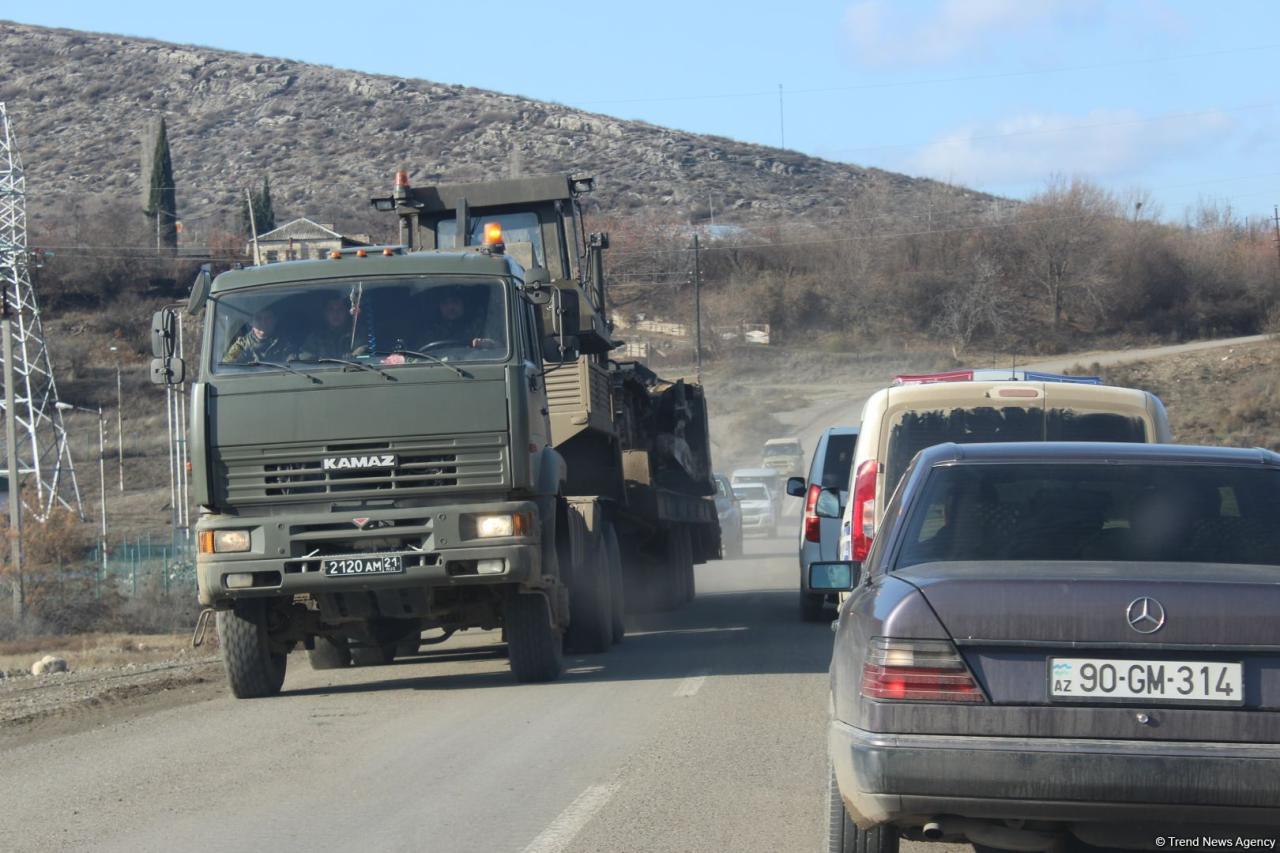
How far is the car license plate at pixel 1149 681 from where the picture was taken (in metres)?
4.30

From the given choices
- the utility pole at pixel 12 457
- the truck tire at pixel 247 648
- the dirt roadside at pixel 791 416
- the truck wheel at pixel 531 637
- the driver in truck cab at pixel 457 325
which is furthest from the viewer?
the utility pole at pixel 12 457

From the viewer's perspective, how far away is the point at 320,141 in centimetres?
10131

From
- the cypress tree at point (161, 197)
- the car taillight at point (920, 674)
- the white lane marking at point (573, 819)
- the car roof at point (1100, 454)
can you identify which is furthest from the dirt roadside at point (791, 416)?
the cypress tree at point (161, 197)

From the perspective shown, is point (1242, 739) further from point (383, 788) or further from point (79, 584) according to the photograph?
point (79, 584)

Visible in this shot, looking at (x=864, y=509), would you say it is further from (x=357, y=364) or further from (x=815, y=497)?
(x=815, y=497)

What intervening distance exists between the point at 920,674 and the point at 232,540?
22.4 ft

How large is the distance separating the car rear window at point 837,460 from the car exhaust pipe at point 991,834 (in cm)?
1100

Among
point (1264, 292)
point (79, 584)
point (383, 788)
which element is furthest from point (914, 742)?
point (1264, 292)

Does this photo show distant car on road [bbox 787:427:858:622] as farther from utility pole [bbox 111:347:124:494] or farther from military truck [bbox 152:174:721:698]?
utility pole [bbox 111:347:124:494]

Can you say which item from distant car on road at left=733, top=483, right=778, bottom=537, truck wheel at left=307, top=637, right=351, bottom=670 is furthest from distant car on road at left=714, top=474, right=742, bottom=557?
truck wheel at left=307, top=637, right=351, bottom=670

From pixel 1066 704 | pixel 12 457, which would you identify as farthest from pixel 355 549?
pixel 12 457

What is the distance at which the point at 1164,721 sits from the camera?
429 cm

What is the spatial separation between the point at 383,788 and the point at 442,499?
318cm

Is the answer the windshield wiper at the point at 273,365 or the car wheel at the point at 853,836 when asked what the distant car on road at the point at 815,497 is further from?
the car wheel at the point at 853,836
